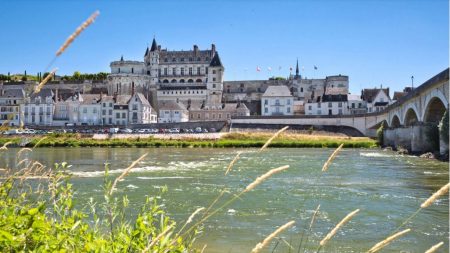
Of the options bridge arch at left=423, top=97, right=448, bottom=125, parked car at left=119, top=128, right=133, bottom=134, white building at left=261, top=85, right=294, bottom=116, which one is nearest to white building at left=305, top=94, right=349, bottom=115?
white building at left=261, top=85, right=294, bottom=116

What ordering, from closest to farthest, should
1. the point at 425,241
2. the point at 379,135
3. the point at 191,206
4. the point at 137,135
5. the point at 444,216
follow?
1. the point at 425,241
2. the point at 444,216
3. the point at 191,206
4. the point at 379,135
5. the point at 137,135

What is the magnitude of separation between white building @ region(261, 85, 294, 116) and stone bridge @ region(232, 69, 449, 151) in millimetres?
7712

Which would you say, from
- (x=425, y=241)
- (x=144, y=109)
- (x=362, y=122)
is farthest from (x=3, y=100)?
(x=425, y=241)

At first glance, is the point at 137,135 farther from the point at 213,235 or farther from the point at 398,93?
the point at 213,235

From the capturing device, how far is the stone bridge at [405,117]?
33.1 metres

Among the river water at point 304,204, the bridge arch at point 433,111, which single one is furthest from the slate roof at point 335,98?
the river water at point 304,204

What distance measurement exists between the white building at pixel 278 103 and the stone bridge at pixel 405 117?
25.3 feet

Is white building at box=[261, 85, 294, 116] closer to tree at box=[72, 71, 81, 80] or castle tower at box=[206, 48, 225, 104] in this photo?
castle tower at box=[206, 48, 225, 104]

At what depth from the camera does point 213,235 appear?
9258 millimetres

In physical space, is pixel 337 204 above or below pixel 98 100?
below

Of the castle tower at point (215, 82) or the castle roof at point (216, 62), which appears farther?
the castle roof at point (216, 62)

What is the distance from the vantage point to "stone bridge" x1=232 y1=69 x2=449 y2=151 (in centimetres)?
3310

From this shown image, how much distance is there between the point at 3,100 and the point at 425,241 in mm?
84252

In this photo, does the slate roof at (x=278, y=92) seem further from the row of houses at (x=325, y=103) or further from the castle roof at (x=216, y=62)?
the castle roof at (x=216, y=62)
